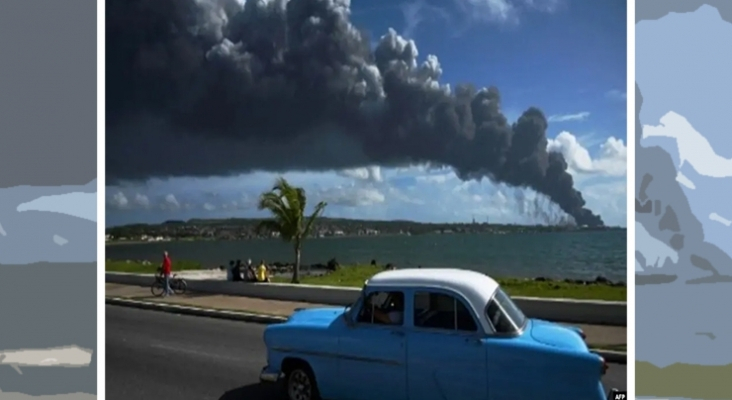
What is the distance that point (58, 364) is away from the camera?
635 cm

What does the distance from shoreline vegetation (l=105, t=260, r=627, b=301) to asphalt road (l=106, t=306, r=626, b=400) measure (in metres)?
0.48

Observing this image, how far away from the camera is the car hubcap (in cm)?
512

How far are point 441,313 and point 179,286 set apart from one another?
316 centimetres

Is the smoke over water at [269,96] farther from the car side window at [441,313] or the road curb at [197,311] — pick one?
the car side window at [441,313]

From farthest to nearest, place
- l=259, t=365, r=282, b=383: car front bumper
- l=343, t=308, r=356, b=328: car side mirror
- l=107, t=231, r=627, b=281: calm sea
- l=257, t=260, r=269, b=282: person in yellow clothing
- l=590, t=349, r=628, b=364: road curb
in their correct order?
l=257, t=260, r=269, b=282: person in yellow clothing < l=107, t=231, r=627, b=281: calm sea < l=590, t=349, r=628, b=364: road curb < l=259, t=365, r=282, b=383: car front bumper < l=343, t=308, r=356, b=328: car side mirror

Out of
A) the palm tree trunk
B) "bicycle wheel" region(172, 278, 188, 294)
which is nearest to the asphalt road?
"bicycle wheel" region(172, 278, 188, 294)

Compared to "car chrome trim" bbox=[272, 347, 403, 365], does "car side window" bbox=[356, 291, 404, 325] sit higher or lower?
higher

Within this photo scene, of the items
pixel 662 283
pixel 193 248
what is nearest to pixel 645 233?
pixel 662 283

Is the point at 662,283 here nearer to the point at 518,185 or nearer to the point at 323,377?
the point at 518,185

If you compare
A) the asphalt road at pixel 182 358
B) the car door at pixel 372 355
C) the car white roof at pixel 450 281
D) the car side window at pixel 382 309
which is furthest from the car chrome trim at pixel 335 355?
the asphalt road at pixel 182 358

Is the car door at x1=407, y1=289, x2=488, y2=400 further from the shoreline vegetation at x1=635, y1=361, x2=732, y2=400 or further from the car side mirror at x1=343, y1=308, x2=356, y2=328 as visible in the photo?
the shoreline vegetation at x1=635, y1=361, x2=732, y2=400

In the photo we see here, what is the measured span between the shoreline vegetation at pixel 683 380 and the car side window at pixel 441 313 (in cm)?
196

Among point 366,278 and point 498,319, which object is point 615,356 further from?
point 366,278

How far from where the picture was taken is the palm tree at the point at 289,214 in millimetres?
6336
